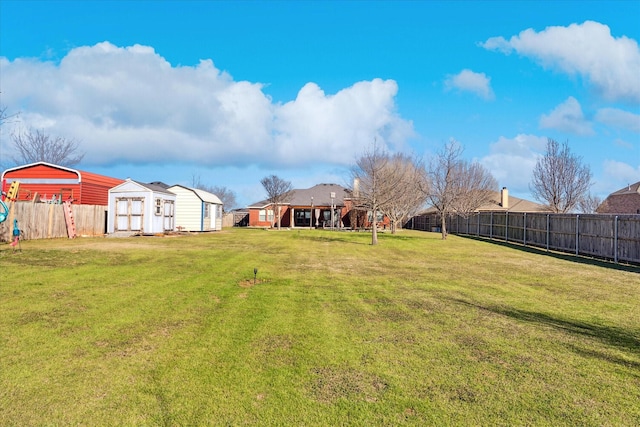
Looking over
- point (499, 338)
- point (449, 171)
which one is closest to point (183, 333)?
point (499, 338)

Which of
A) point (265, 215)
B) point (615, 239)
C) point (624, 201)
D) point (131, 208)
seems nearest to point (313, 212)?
point (265, 215)

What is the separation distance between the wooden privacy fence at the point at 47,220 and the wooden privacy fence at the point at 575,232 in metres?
26.3

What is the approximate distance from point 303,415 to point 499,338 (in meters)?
3.51

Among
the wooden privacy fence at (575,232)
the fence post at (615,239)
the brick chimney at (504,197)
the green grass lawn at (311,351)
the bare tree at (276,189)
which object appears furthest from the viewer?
the brick chimney at (504,197)

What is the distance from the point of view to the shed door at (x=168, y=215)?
94.1 feet

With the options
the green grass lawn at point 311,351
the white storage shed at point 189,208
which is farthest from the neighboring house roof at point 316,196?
the green grass lawn at point 311,351

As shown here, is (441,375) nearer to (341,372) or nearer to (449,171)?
(341,372)

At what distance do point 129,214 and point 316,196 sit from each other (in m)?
25.9

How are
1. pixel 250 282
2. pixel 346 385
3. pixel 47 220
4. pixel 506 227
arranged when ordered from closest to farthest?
pixel 346 385, pixel 250 282, pixel 47 220, pixel 506 227

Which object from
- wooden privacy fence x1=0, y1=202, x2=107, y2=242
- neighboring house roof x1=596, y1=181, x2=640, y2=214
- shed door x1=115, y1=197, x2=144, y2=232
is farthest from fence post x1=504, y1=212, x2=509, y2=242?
wooden privacy fence x1=0, y1=202, x2=107, y2=242

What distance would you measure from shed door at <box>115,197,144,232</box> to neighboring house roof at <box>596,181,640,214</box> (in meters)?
43.8

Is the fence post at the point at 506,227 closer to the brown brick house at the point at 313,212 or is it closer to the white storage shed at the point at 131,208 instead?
the brown brick house at the point at 313,212

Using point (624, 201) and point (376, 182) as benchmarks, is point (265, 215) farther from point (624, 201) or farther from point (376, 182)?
point (624, 201)

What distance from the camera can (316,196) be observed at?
160 feet
